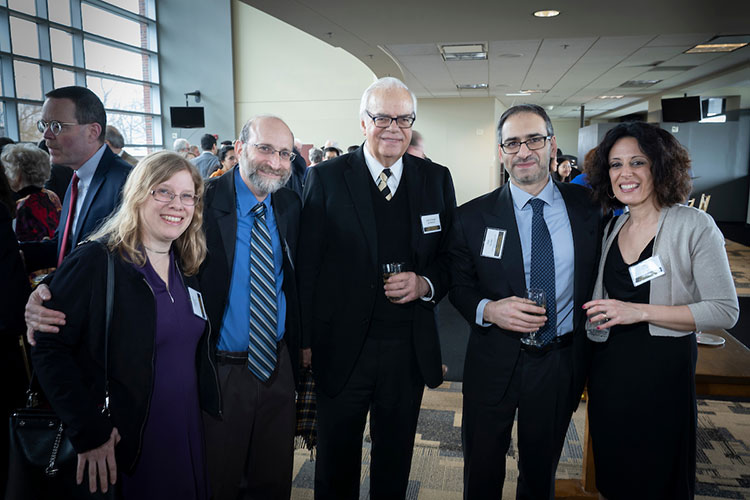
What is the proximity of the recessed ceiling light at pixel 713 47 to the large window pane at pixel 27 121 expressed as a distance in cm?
1201

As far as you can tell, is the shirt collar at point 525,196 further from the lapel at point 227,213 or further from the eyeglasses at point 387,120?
the lapel at point 227,213

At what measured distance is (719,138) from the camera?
13.0m

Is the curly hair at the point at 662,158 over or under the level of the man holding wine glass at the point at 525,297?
over

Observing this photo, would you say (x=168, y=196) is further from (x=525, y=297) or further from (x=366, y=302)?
(x=525, y=297)

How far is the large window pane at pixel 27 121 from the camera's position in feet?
34.3

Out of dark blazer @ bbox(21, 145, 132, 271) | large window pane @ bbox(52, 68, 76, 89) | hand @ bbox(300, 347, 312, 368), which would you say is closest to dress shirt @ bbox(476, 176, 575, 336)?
hand @ bbox(300, 347, 312, 368)

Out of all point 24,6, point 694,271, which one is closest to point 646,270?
point 694,271

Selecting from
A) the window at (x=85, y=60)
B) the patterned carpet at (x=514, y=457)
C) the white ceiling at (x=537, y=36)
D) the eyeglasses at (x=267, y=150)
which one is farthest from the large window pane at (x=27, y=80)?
the eyeglasses at (x=267, y=150)

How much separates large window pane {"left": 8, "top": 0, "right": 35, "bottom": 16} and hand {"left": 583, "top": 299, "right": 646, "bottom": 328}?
12583 mm

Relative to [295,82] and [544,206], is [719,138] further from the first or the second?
[544,206]

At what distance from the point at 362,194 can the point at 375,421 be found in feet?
2.91

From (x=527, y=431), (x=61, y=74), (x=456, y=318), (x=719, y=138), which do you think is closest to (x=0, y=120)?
(x=61, y=74)

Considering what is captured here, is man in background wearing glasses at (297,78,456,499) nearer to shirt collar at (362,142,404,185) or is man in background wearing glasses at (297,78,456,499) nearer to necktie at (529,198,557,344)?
shirt collar at (362,142,404,185)

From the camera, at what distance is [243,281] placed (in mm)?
1827
